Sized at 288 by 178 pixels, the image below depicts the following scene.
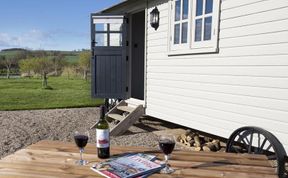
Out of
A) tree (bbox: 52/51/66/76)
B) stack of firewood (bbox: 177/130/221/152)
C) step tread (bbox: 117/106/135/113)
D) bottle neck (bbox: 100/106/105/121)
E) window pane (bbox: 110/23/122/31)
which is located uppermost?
window pane (bbox: 110/23/122/31)

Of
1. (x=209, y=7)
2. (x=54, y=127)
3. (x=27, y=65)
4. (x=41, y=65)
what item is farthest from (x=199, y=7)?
(x=27, y=65)

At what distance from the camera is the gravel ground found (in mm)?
5168

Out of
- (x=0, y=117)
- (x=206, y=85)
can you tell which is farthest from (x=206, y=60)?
(x=0, y=117)

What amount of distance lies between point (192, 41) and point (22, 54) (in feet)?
70.6

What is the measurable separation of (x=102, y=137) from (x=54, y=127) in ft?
15.9

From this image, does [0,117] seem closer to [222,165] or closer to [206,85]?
[206,85]

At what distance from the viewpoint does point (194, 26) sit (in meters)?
4.59

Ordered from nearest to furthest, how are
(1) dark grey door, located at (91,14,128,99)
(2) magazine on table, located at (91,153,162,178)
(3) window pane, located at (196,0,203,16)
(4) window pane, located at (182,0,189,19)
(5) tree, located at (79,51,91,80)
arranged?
(2) magazine on table, located at (91,153,162,178), (3) window pane, located at (196,0,203,16), (4) window pane, located at (182,0,189,19), (1) dark grey door, located at (91,14,128,99), (5) tree, located at (79,51,91,80)

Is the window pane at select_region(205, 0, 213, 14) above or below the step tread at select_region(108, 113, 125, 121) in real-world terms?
above

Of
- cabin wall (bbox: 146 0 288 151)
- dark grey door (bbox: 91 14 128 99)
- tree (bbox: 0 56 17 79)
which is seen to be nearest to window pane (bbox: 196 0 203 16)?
cabin wall (bbox: 146 0 288 151)

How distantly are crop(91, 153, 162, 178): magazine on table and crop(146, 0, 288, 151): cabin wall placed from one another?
210 cm

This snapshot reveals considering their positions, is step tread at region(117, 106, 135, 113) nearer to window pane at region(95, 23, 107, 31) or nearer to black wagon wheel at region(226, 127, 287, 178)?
window pane at region(95, 23, 107, 31)

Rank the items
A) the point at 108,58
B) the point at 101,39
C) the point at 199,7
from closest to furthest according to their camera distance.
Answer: the point at 199,7 → the point at 108,58 → the point at 101,39

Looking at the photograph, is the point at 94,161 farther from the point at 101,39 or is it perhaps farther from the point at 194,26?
the point at 101,39
